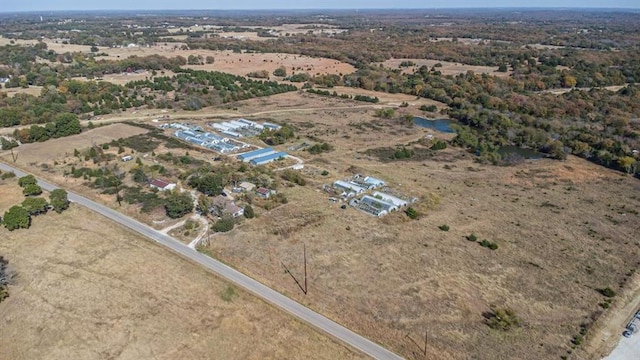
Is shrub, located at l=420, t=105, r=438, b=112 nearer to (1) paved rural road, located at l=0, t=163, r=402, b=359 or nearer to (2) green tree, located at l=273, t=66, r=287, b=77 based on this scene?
(2) green tree, located at l=273, t=66, r=287, b=77

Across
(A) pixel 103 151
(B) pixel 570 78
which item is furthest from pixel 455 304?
(B) pixel 570 78

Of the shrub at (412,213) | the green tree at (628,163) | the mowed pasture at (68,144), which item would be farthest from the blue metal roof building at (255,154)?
the green tree at (628,163)

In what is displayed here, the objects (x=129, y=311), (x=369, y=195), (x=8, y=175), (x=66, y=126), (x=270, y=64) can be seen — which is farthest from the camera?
(x=270, y=64)

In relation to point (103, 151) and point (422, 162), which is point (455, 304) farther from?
point (103, 151)

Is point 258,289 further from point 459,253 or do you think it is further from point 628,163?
point 628,163

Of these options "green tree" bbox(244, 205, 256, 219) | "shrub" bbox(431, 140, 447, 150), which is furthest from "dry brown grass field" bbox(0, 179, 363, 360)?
"shrub" bbox(431, 140, 447, 150)

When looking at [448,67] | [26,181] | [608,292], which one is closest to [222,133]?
[26,181]
